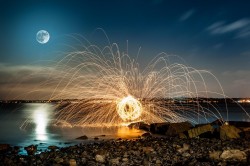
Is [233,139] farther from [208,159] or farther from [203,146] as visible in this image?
[208,159]

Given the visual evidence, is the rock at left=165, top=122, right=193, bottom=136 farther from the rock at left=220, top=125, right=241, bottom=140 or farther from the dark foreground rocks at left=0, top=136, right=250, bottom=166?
the dark foreground rocks at left=0, top=136, right=250, bottom=166

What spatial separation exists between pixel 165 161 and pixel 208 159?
2.17m

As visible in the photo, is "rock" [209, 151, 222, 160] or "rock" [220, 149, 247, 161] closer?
"rock" [220, 149, 247, 161]

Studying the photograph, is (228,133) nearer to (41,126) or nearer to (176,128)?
(176,128)

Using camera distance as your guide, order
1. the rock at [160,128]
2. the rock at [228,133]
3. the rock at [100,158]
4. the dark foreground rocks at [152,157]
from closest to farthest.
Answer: the dark foreground rocks at [152,157] < the rock at [100,158] < the rock at [228,133] < the rock at [160,128]

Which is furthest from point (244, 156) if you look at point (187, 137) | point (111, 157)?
point (187, 137)

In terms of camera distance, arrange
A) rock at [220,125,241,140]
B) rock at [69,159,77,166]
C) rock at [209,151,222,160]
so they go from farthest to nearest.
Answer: rock at [220,125,241,140]
rock at [69,159,77,166]
rock at [209,151,222,160]

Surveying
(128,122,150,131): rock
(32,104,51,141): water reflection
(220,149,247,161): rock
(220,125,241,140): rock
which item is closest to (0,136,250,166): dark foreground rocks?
(220,149,247,161): rock

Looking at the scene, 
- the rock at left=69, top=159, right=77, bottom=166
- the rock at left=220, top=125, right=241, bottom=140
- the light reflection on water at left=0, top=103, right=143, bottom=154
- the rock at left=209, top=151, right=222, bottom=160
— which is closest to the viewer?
the rock at left=209, top=151, right=222, bottom=160

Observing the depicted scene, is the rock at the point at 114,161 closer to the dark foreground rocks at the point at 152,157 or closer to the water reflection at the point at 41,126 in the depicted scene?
the dark foreground rocks at the point at 152,157

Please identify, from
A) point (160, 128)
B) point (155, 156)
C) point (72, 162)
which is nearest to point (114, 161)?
point (72, 162)

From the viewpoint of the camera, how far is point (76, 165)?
17906 millimetres

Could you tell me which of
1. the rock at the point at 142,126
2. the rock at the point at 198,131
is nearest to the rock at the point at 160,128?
the rock at the point at 142,126

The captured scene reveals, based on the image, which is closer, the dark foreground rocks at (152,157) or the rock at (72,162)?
the dark foreground rocks at (152,157)
